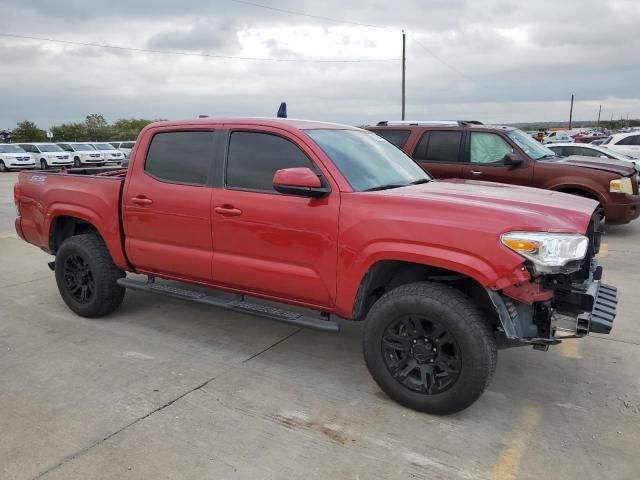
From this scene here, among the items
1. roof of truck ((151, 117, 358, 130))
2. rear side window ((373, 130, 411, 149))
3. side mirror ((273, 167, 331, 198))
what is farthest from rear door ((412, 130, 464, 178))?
side mirror ((273, 167, 331, 198))

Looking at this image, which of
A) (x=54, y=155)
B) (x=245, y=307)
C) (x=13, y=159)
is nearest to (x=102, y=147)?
(x=54, y=155)

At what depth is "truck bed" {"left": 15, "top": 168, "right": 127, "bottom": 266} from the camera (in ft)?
15.8

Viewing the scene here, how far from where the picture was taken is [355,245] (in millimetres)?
3539

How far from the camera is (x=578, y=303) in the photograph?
3.38 metres

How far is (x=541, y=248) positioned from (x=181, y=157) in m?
2.84

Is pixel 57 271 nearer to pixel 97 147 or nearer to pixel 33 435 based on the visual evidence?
pixel 33 435

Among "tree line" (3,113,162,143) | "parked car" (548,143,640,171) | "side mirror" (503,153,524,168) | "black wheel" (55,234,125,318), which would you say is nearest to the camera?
"black wheel" (55,234,125,318)

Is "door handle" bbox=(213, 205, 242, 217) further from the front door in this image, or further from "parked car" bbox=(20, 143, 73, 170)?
"parked car" bbox=(20, 143, 73, 170)

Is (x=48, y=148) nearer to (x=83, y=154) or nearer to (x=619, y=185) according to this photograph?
(x=83, y=154)

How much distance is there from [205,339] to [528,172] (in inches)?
230

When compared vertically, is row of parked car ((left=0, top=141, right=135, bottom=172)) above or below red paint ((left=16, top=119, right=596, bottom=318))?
below

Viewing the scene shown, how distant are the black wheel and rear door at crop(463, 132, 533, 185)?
5708 mm

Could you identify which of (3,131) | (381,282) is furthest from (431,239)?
(3,131)

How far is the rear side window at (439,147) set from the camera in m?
8.81
